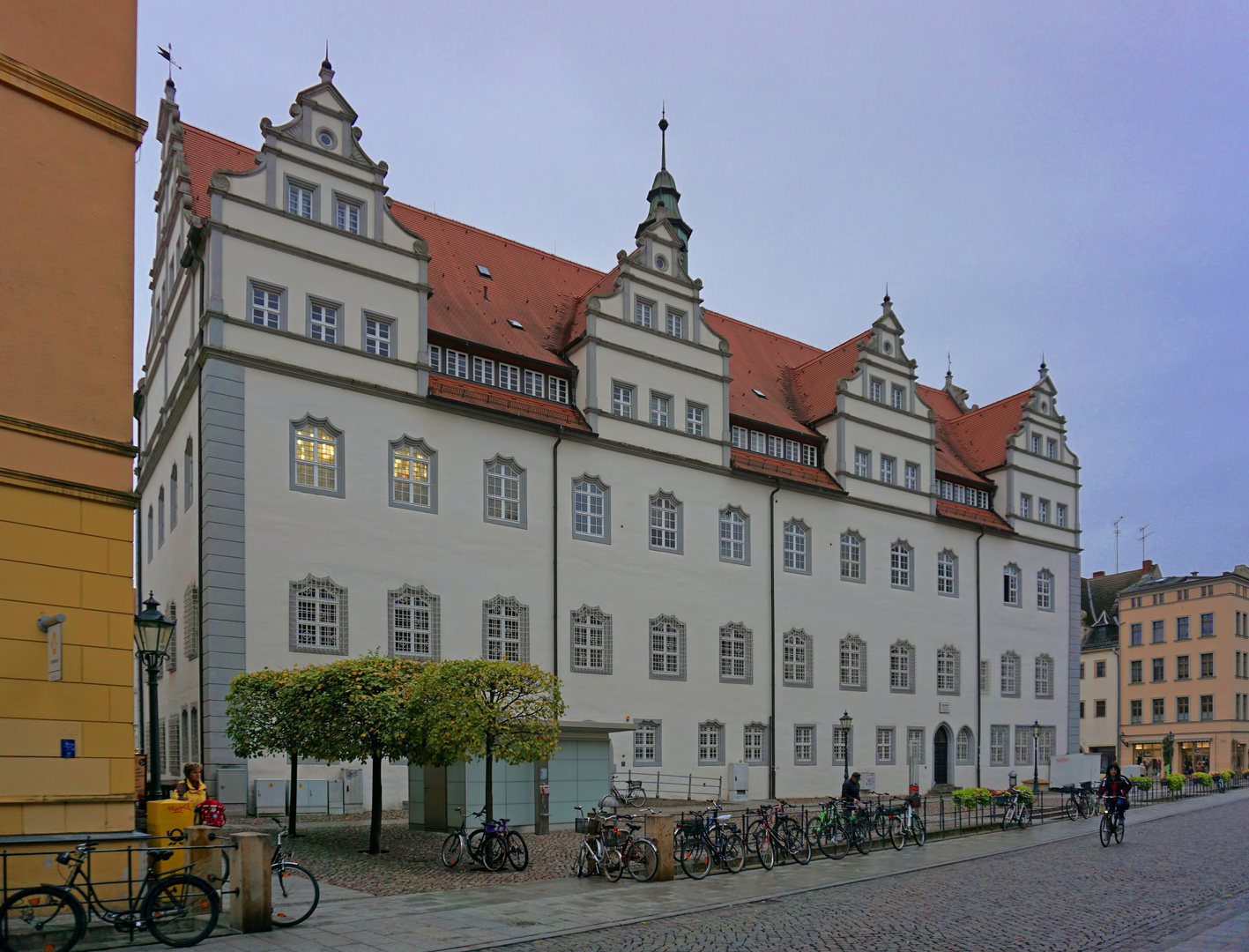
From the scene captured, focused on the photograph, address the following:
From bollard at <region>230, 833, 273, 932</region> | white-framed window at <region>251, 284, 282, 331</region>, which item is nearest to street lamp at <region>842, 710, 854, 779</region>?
white-framed window at <region>251, 284, 282, 331</region>

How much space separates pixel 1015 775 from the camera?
44.5m

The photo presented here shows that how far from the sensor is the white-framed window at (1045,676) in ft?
154

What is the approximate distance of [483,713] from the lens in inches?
728

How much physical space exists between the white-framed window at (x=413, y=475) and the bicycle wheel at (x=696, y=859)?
1305 cm

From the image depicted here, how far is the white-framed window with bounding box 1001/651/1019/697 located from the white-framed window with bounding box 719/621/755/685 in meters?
14.7

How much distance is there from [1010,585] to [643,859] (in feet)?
107

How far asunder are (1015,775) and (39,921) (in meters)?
40.4

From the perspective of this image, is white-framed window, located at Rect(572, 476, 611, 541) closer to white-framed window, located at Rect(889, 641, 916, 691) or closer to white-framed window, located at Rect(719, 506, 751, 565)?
white-framed window, located at Rect(719, 506, 751, 565)

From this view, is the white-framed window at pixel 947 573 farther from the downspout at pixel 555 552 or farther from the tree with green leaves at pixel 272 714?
the tree with green leaves at pixel 272 714

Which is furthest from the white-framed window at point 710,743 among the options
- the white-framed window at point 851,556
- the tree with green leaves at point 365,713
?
the tree with green leaves at point 365,713

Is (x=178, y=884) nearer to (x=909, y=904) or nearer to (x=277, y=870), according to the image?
(x=277, y=870)

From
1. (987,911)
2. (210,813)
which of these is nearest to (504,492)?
(210,813)

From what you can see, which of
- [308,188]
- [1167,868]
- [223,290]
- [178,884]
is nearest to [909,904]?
[1167,868]

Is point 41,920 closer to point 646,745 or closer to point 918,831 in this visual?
point 918,831
